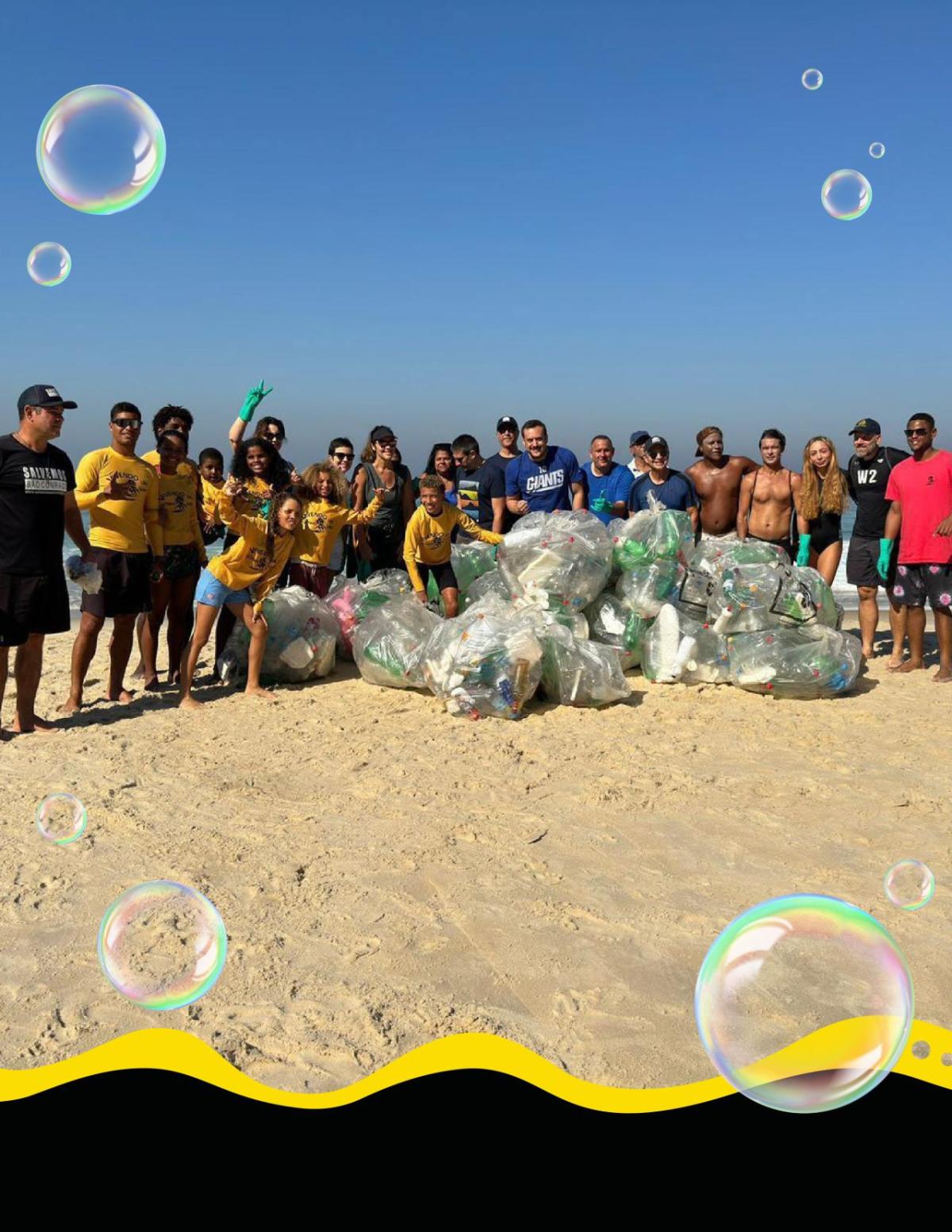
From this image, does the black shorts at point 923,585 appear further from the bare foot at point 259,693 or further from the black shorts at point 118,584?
the black shorts at point 118,584

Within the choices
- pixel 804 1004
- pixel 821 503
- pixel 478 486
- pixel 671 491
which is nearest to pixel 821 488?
pixel 821 503

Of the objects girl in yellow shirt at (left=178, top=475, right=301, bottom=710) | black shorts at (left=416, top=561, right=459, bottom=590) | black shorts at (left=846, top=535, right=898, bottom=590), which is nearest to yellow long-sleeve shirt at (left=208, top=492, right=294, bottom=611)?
girl in yellow shirt at (left=178, top=475, right=301, bottom=710)

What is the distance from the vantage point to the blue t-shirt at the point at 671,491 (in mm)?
6688

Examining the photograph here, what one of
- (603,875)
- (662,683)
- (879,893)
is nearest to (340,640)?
(662,683)

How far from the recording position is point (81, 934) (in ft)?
10.3

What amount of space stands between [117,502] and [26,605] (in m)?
0.85

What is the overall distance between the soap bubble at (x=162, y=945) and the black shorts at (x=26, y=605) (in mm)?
2017

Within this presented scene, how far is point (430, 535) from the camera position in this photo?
6.21 m

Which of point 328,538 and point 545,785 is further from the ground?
point 328,538

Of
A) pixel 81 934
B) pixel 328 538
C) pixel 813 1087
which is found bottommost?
pixel 81 934

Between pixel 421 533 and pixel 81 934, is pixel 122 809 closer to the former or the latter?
pixel 81 934

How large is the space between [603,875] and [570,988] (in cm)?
78

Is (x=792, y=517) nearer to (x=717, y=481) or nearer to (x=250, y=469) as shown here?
(x=717, y=481)

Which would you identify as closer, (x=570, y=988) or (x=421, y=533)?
(x=570, y=988)
